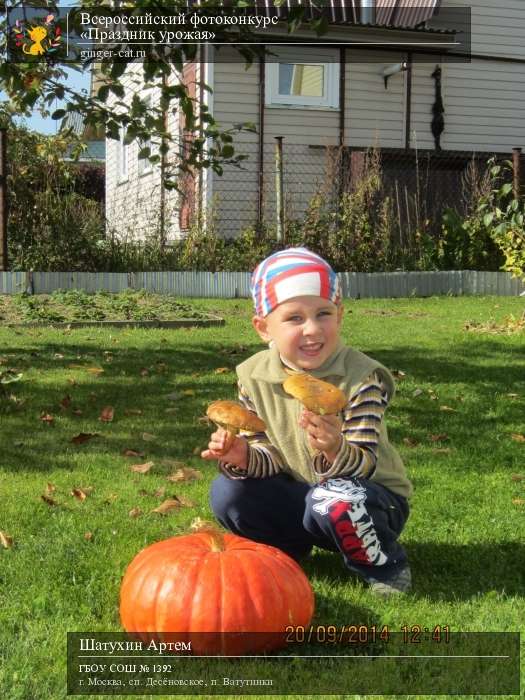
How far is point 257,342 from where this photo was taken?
870 centimetres

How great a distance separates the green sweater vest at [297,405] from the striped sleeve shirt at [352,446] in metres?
0.04

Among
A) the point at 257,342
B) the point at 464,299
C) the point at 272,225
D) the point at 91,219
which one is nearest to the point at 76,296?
the point at 91,219

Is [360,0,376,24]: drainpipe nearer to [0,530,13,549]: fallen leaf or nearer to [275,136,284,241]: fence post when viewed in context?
[275,136,284,241]: fence post

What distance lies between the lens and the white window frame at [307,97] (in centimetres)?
1694

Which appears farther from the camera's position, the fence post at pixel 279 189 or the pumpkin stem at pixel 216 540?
the fence post at pixel 279 189

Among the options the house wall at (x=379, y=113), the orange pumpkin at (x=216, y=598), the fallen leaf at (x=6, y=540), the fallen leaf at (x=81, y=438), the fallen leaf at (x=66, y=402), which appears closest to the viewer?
the orange pumpkin at (x=216, y=598)

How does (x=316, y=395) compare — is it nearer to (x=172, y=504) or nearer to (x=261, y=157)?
(x=172, y=504)

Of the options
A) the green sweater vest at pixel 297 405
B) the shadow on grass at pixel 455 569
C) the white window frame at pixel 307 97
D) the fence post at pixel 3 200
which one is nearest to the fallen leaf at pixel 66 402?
the shadow on grass at pixel 455 569

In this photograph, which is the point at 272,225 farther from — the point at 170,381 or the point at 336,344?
the point at 336,344

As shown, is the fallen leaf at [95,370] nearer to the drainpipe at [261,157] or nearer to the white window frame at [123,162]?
the drainpipe at [261,157]

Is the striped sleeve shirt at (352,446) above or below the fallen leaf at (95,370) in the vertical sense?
above

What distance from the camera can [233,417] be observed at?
276 cm

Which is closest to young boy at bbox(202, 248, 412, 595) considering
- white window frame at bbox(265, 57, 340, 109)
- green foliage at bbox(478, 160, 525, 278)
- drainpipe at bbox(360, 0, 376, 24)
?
green foliage at bbox(478, 160, 525, 278)

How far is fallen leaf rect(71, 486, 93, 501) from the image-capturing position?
406 centimetres
